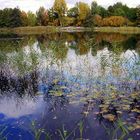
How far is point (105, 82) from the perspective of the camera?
13695mm

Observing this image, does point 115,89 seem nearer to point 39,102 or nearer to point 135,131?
point 39,102

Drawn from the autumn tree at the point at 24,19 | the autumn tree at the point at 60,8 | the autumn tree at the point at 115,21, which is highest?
the autumn tree at the point at 60,8

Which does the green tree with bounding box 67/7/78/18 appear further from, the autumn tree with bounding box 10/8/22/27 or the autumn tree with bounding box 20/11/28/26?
the autumn tree with bounding box 10/8/22/27

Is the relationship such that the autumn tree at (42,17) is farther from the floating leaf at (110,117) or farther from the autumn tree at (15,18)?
the floating leaf at (110,117)

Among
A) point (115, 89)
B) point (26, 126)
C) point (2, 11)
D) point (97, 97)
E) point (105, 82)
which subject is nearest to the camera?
point (26, 126)

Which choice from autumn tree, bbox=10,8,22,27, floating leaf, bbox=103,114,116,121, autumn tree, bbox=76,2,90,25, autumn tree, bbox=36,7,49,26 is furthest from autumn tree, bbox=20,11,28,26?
floating leaf, bbox=103,114,116,121

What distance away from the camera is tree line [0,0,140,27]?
76.8 metres

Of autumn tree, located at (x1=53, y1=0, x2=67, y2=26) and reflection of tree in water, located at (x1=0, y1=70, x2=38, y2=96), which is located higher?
autumn tree, located at (x1=53, y1=0, x2=67, y2=26)

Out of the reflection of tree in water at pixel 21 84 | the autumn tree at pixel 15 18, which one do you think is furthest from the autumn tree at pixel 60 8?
the reflection of tree in water at pixel 21 84

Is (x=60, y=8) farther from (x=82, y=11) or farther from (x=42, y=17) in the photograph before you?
(x=82, y=11)

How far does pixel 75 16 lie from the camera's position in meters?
87.8

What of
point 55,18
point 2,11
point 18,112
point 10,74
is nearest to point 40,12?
point 55,18

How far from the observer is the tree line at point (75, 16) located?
252ft

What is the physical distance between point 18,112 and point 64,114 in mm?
1521
